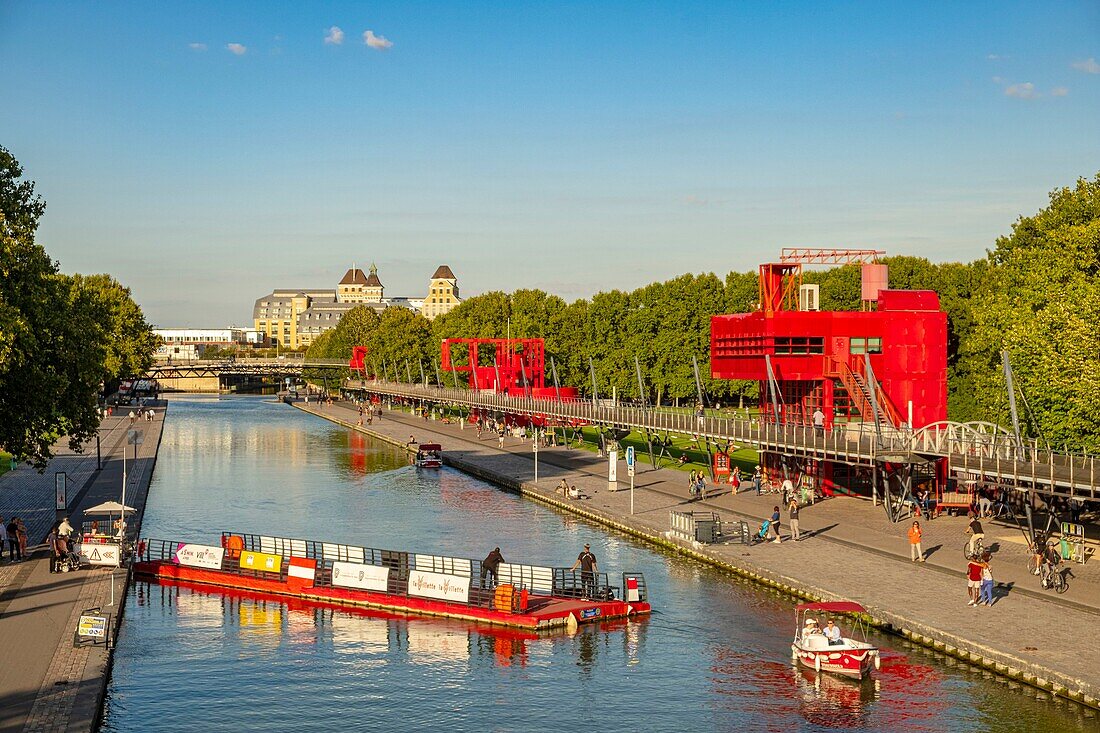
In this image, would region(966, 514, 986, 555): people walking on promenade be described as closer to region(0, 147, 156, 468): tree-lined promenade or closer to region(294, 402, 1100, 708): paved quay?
region(294, 402, 1100, 708): paved quay

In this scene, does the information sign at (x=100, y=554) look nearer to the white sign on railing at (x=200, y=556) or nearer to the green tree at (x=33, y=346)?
the white sign on railing at (x=200, y=556)

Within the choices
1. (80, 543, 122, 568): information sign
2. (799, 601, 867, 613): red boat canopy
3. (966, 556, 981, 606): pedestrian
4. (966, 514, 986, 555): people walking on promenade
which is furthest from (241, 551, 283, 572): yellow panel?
(966, 514, 986, 555): people walking on promenade

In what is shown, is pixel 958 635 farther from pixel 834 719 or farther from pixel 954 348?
pixel 954 348

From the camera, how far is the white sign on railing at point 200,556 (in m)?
42.5

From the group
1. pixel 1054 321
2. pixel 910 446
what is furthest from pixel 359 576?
pixel 1054 321

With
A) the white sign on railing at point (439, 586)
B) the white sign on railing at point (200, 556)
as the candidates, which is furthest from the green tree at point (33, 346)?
the white sign on railing at point (439, 586)

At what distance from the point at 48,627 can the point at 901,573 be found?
1062 inches

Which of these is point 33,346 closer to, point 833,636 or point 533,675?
point 533,675

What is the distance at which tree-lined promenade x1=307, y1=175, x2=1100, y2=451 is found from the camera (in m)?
45.2

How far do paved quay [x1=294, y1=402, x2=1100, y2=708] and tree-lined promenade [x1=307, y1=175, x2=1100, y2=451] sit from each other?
705 centimetres

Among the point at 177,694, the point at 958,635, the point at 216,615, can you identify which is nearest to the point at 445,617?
the point at 216,615

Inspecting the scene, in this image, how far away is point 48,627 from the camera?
31.8 m

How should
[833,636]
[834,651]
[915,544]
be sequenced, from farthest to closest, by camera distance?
[915,544]
[833,636]
[834,651]

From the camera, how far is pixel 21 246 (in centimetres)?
4391
